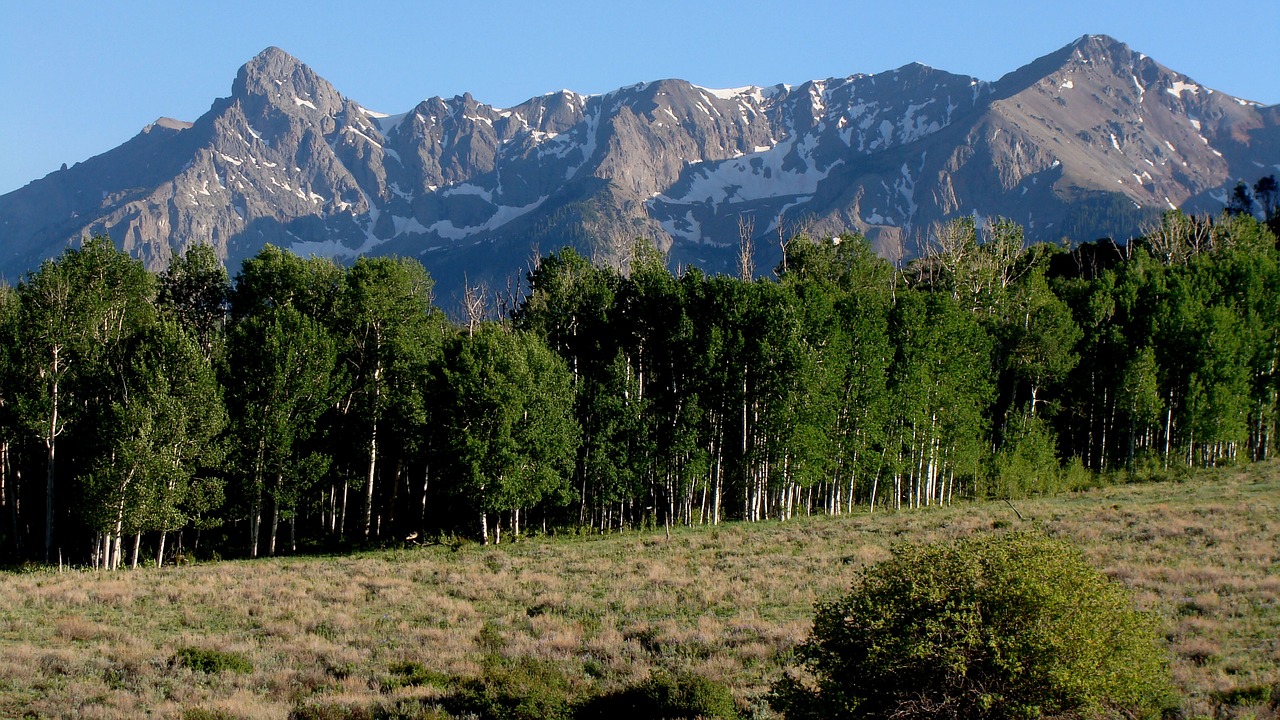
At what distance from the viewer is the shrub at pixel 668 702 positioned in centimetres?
1731

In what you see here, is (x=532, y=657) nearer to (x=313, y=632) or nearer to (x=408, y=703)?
(x=408, y=703)

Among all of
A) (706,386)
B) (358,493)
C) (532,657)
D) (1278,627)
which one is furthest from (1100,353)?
(532,657)

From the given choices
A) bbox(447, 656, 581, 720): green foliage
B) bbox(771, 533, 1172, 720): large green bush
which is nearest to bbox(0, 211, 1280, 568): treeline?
bbox(447, 656, 581, 720): green foliage

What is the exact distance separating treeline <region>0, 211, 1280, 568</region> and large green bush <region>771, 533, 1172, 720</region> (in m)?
31.8

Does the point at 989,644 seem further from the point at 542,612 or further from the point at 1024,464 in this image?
the point at 1024,464

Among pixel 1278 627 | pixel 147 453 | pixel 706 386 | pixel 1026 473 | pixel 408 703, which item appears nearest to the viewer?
pixel 408 703

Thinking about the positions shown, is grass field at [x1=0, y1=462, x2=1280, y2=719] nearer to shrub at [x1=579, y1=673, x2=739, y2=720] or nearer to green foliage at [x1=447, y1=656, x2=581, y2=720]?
green foliage at [x1=447, y1=656, x2=581, y2=720]

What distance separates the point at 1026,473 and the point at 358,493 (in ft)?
134

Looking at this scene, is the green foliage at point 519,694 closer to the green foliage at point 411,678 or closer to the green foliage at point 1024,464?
the green foliage at point 411,678

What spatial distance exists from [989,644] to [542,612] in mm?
16694

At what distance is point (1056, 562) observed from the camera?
14.5 m

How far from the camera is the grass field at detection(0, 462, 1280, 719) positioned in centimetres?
1950

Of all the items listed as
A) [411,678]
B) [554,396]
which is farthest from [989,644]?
[554,396]

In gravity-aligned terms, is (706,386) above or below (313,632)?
above
